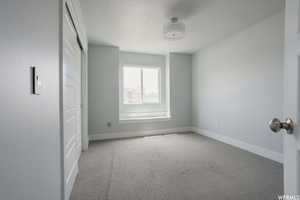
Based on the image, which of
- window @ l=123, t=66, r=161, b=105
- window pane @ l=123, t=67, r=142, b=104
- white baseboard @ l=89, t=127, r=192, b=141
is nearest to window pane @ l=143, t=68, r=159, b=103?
window @ l=123, t=66, r=161, b=105

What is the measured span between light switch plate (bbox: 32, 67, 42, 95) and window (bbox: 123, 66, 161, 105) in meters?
3.58

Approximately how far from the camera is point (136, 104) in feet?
14.5

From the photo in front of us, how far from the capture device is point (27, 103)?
65cm

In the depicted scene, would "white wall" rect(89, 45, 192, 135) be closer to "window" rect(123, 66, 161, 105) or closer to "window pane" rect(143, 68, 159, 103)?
"window" rect(123, 66, 161, 105)

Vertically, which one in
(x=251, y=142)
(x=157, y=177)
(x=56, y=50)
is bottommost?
(x=157, y=177)

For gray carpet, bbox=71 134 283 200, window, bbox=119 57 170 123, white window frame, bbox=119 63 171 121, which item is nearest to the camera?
gray carpet, bbox=71 134 283 200

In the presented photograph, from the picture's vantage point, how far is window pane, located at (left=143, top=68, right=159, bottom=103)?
456 cm

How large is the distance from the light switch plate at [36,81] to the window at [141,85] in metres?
3.58

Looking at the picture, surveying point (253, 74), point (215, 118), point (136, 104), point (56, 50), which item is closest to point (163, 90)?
point (136, 104)

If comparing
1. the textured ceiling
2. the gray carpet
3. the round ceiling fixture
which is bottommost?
the gray carpet

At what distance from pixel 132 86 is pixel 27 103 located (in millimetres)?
3800

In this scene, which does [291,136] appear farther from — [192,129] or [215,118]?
[192,129]

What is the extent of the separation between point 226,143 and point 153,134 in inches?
70.0

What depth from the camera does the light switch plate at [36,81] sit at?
686 millimetres
